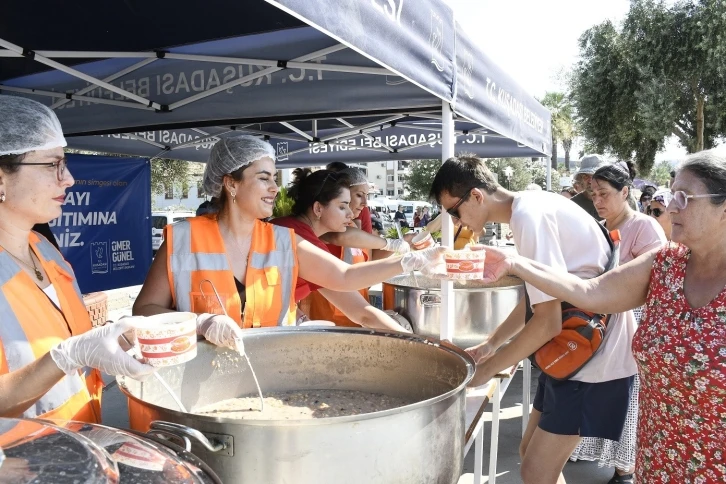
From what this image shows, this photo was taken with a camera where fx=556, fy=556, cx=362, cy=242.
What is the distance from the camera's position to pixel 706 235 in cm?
163

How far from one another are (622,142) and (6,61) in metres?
18.7

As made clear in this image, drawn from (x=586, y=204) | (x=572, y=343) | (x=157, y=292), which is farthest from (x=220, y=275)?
(x=586, y=204)

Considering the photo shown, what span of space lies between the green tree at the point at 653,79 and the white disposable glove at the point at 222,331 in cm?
1765

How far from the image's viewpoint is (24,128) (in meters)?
1.49

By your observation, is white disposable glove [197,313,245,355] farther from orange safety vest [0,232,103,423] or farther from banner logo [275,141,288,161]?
Answer: banner logo [275,141,288,161]

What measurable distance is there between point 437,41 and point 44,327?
6.07 feet

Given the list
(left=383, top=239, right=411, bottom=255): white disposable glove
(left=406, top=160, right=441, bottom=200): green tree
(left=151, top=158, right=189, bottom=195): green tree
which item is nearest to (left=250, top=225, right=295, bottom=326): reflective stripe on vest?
(left=383, top=239, right=411, bottom=255): white disposable glove

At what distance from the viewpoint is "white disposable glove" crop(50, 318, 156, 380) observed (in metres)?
1.22

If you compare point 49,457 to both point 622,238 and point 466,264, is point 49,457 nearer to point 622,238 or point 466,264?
point 466,264

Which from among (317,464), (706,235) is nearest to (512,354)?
(706,235)


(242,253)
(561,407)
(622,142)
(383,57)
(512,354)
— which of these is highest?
(622,142)

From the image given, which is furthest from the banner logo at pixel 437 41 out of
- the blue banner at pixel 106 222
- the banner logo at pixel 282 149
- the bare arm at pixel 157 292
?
the banner logo at pixel 282 149

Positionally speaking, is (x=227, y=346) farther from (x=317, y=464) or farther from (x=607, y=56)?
(x=607, y=56)

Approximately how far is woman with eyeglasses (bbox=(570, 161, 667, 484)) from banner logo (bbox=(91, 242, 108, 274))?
4025mm
